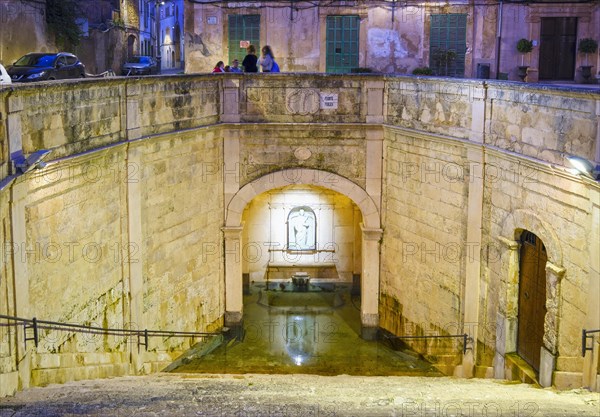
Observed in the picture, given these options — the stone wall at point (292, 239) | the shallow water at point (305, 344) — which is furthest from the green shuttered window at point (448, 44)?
the shallow water at point (305, 344)

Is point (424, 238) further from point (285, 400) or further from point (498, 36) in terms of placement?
point (498, 36)

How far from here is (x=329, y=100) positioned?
17938mm

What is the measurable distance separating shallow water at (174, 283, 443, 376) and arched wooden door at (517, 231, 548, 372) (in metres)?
2.92

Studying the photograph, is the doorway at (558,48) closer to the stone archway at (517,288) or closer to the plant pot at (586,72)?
the plant pot at (586,72)

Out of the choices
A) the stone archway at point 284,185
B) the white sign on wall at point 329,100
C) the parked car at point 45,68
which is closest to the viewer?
the white sign on wall at point 329,100

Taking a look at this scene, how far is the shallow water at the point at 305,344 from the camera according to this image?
1645 centimetres

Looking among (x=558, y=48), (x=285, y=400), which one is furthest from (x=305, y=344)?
(x=558, y=48)

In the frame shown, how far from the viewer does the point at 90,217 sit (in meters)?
12.9

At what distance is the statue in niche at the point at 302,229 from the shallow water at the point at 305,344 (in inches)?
58.4

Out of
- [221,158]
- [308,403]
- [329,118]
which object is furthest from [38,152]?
[329,118]

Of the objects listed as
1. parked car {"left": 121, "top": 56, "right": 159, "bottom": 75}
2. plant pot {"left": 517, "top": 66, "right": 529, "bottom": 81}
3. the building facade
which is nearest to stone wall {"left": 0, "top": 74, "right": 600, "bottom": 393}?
the building facade

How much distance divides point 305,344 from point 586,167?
8.93 metres

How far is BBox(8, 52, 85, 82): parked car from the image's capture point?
20.7 meters

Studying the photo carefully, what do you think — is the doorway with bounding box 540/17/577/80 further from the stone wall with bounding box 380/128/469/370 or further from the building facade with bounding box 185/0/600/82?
the stone wall with bounding box 380/128/469/370
